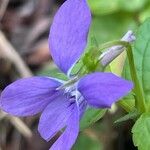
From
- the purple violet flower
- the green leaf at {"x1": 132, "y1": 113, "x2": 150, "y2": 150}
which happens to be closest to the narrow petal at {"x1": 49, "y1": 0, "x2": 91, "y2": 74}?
the purple violet flower

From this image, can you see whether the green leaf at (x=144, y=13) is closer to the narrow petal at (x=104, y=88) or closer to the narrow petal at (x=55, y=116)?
the narrow petal at (x=55, y=116)

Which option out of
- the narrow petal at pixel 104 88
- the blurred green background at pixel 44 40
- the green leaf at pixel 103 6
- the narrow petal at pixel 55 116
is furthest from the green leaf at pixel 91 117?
the green leaf at pixel 103 6

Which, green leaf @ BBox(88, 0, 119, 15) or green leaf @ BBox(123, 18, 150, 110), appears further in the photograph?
green leaf @ BBox(88, 0, 119, 15)

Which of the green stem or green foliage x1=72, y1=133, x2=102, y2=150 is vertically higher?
the green stem

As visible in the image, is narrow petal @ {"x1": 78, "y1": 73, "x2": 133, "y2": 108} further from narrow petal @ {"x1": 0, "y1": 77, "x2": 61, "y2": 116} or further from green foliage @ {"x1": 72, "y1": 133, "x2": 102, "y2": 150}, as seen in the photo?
green foliage @ {"x1": 72, "y1": 133, "x2": 102, "y2": 150}

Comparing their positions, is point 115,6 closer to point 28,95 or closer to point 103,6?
point 103,6

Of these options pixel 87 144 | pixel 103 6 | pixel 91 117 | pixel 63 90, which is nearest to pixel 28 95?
pixel 63 90

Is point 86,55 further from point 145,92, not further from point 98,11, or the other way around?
point 98,11
